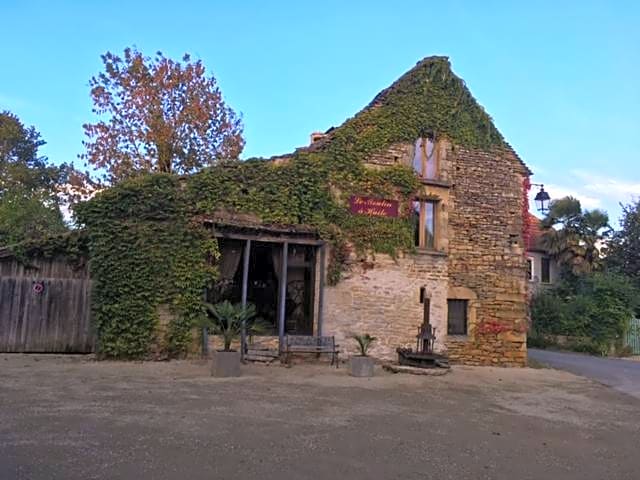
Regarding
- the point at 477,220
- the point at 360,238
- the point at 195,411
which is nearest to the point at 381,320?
the point at 360,238

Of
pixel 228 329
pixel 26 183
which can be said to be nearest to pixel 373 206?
pixel 228 329

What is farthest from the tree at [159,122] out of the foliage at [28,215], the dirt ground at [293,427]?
the dirt ground at [293,427]

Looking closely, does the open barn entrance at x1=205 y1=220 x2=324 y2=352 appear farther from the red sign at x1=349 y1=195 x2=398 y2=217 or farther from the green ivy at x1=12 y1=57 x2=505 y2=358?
the red sign at x1=349 y1=195 x2=398 y2=217

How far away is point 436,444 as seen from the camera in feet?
21.7

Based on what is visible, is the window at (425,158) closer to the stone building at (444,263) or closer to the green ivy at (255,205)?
the stone building at (444,263)

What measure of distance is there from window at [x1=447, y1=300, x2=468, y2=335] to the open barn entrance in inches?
149

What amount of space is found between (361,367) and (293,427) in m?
5.19

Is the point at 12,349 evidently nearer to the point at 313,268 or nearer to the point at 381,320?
the point at 313,268

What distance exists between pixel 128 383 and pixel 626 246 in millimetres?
30001

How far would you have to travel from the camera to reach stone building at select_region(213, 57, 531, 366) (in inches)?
580

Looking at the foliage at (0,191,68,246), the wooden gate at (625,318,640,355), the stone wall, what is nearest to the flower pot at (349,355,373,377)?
the stone wall

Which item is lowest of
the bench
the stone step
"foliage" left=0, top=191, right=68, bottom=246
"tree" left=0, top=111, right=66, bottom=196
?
the stone step

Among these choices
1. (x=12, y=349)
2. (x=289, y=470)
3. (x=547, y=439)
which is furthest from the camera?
(x=12, y=349)

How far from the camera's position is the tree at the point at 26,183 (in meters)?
23.8
